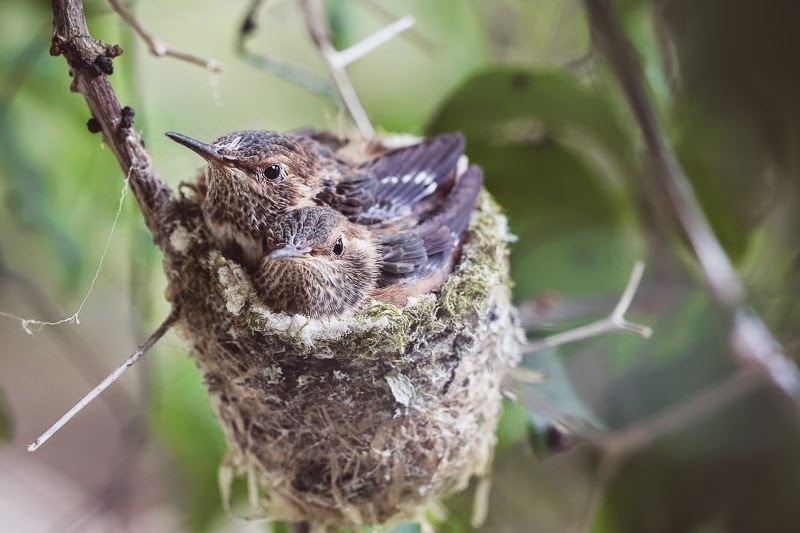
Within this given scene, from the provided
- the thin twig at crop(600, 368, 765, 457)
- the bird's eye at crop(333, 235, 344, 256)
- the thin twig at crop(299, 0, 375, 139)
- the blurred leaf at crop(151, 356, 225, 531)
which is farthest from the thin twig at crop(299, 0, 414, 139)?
the thin twig at crop(600, 368, 765, 457)

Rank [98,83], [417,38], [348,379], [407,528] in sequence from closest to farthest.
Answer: [98,83], [348,379], [407,528], [417,38]

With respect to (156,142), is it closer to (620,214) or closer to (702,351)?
(620,214)

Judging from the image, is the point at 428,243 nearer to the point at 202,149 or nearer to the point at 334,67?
the point at 202,149

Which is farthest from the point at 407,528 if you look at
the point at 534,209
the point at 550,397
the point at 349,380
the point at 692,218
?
the point at 692,218

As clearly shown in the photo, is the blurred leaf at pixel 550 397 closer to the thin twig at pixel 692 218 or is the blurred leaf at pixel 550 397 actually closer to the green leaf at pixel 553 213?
the green leaf at pixel 553 213

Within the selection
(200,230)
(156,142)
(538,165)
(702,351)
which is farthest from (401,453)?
(702,351)

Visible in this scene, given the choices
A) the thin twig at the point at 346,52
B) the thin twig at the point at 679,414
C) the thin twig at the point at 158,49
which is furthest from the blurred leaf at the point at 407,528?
the thin twig at the point at 158,49
